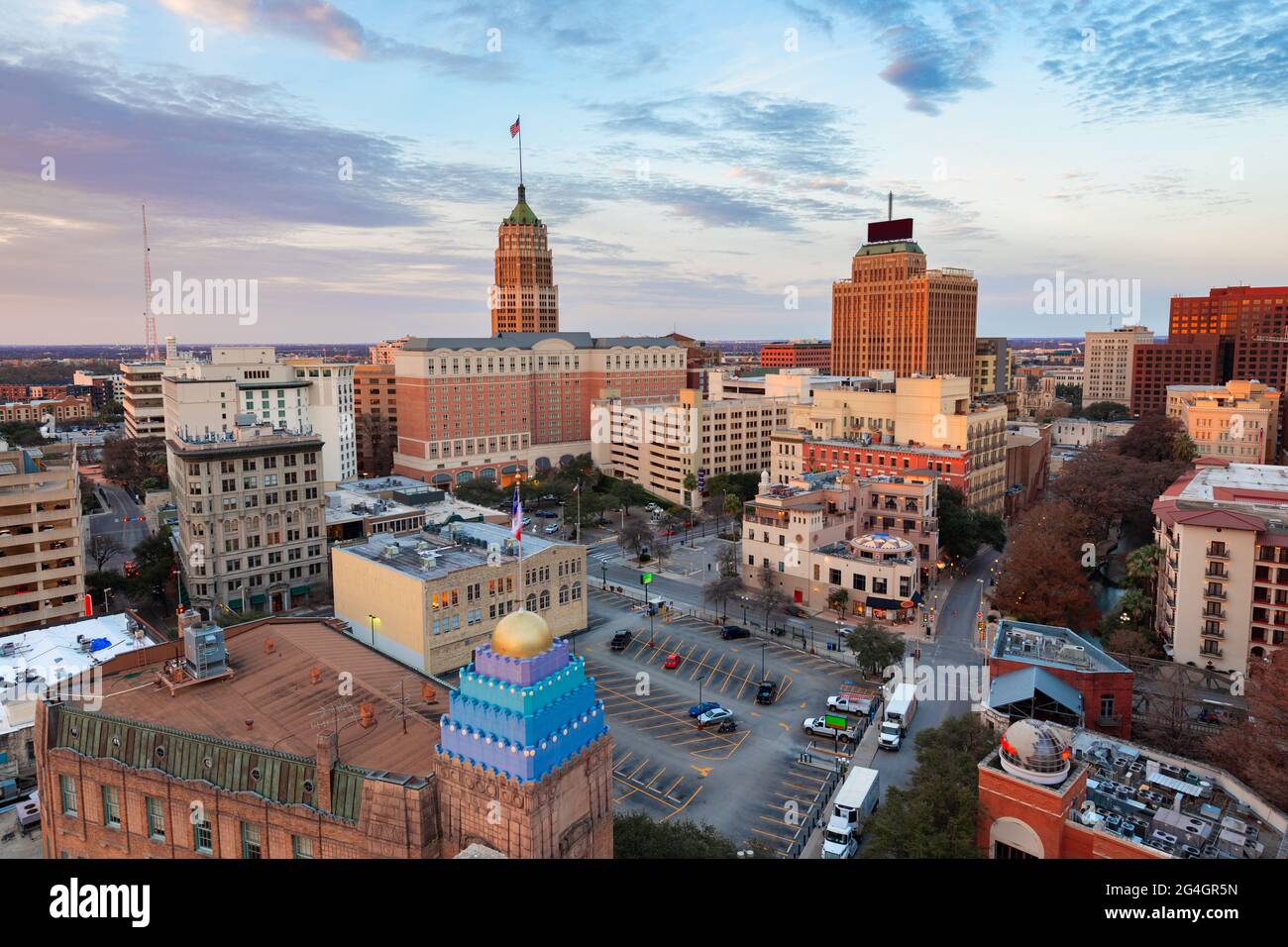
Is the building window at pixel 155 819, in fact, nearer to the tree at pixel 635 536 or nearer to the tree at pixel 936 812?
the tree at pixel 936 812

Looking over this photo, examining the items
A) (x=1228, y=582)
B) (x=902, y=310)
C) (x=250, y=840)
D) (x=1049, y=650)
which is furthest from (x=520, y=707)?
(x=902, y=310)

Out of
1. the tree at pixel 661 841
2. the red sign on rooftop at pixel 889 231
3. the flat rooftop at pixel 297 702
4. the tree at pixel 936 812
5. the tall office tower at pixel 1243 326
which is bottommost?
the tree at pixel 661 841

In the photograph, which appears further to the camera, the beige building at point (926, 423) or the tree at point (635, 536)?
the beige building at point (926, 423)

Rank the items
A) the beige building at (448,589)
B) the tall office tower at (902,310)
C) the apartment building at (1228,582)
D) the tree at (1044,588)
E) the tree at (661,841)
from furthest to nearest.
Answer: the tall office tower at (902,310)
the tree at (1044,588)
the beige building at (448,589)
the apartment building at (1228,582)
the tree at (661,841)

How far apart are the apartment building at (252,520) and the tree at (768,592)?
38.4 m

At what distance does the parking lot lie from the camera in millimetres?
39438

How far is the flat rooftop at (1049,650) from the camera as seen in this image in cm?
4048

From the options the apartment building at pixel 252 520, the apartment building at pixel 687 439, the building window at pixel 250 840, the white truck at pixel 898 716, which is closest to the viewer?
the building window at pixel 250 840

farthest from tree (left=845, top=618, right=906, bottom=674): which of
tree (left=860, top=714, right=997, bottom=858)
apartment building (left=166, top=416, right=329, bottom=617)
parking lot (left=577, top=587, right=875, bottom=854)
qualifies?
apartment building (left=166, top=416, right=329, bottom=617)

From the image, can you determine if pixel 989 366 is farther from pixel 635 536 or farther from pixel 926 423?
pixel 635 536

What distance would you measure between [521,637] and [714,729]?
93.2ft

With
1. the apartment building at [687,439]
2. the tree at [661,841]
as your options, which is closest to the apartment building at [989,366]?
the apartment building at [687,439]

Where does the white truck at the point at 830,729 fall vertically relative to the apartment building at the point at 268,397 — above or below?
below
